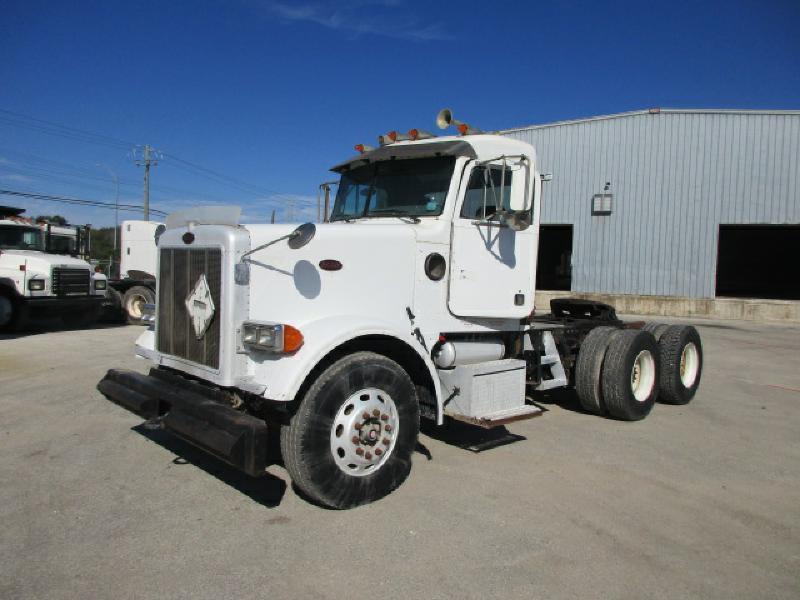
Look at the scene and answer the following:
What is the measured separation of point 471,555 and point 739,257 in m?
43.3

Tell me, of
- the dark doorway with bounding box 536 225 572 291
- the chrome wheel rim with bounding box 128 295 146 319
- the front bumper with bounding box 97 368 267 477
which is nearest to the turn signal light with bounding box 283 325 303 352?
the front bumper with bounding box 97 368 267 477

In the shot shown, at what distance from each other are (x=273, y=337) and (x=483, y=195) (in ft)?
7.73

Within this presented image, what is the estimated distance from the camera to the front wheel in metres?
3.73

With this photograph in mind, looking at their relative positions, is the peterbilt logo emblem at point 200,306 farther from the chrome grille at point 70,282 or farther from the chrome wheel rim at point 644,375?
the chrome grille at point 70,282

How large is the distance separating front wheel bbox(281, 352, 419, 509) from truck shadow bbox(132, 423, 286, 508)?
0.50 meters

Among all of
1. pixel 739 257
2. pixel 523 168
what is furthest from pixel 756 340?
pixel 739 257

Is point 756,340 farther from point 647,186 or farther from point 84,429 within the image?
point 84,429

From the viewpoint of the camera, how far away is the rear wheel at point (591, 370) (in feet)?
21.7

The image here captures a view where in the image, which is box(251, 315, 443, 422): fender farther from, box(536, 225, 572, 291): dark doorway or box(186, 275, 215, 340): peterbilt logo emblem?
box(536, 225, 572, 291): dark doorway

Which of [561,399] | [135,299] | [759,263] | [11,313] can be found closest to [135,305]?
[135,299]

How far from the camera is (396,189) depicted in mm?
5277

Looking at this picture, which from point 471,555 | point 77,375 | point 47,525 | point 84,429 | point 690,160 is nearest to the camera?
point 471,555

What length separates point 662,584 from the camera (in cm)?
316

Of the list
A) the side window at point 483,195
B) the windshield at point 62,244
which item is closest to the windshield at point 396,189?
the side window at point 483,195
